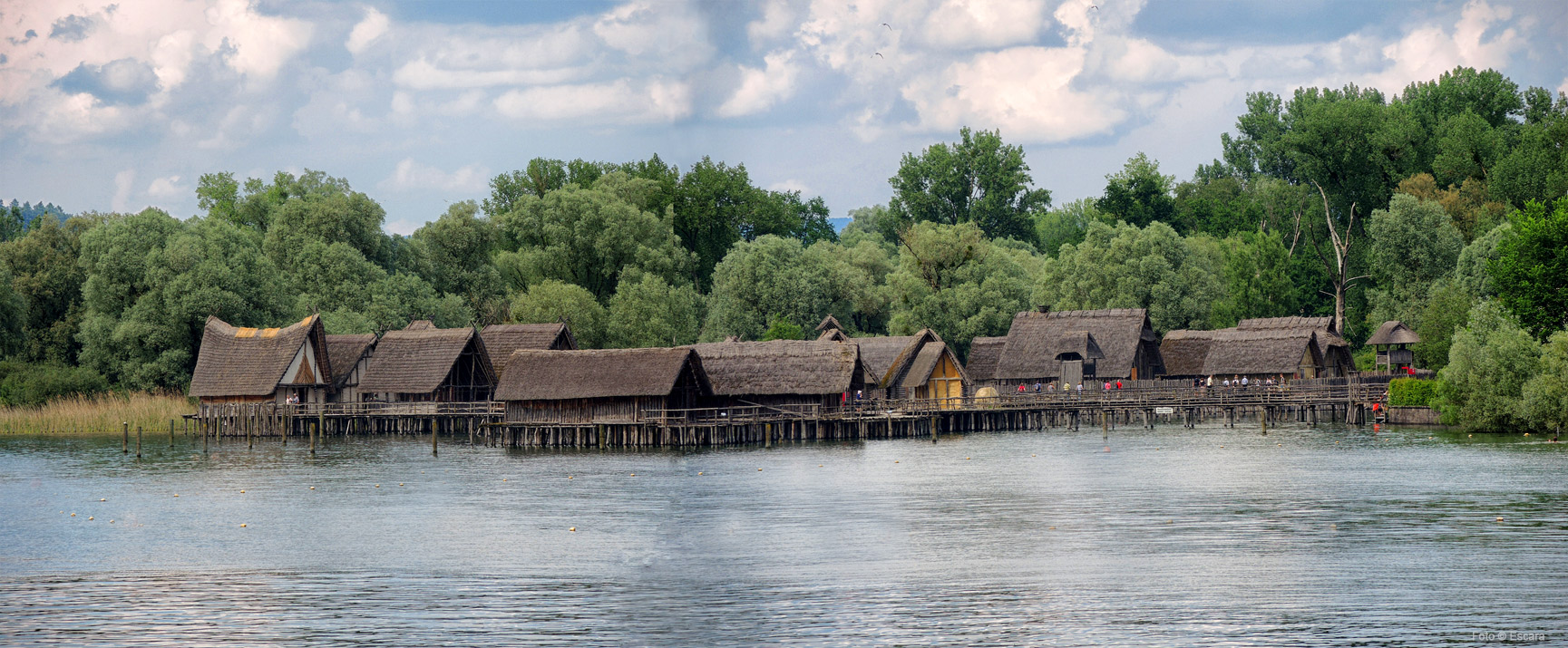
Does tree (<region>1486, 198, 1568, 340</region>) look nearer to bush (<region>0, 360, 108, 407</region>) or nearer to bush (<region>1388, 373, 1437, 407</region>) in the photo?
bush (<region>1388, 373, 1437, 407</region>)

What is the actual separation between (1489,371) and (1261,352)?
1016 inches

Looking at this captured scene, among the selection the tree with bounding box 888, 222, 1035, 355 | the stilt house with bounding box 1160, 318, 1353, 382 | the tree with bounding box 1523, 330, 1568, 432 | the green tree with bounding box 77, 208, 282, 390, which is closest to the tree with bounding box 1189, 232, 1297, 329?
the stilt house with bounding box 1160, 318, 1353, 382

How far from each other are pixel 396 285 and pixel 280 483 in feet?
146

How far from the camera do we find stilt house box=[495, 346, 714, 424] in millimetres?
64750

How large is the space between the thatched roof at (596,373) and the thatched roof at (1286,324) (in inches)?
1493

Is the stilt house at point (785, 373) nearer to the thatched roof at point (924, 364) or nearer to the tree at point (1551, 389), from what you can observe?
the thatched roof at point (924, 364)

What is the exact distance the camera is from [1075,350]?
86.9m

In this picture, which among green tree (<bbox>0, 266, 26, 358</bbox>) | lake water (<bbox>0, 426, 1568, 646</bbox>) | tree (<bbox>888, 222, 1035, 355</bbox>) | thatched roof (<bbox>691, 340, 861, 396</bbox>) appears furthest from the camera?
tree (<bbox>888, 222, 1035, 355</bbox>)

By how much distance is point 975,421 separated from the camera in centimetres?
7925

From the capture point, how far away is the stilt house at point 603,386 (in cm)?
6475

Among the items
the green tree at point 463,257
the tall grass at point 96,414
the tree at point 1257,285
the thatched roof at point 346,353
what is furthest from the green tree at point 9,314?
the tree at point 1257,285

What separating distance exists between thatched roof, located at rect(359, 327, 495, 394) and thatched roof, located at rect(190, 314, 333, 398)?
2628 mm

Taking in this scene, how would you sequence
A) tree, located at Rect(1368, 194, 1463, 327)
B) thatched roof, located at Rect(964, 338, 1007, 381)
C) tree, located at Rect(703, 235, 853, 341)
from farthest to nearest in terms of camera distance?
tree, located at Rect(703, 235, 853, 341), thatched roof, located at Rect(964, 338, 1007, 381), tree, located at Rect(1368, 194, 1463, 327)

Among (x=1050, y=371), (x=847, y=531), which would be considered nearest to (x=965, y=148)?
(x=1050, y=371)
